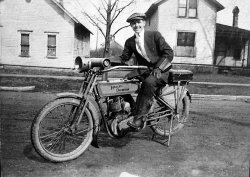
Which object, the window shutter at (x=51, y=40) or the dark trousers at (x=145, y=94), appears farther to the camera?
the window shutter at (x=51, y=40)

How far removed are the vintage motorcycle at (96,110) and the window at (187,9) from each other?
20.1m

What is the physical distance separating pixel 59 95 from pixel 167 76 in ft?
5.21

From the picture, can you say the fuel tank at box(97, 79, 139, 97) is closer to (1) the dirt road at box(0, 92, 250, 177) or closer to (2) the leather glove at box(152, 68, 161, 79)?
(2) the leather glove at box(152, 68, 161, 79)

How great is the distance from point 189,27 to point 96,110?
21.3 m

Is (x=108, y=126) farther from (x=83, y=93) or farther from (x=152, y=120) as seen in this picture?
(x=152, y=120)

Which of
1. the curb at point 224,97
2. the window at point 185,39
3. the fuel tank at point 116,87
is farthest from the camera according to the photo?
the window at point 185,39

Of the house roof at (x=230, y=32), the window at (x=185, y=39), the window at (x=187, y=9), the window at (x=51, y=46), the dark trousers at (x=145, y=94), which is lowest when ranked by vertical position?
the dark trousers at (x=145, y=94)

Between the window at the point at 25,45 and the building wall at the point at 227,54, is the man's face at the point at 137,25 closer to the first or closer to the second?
the window at the point at 25,45

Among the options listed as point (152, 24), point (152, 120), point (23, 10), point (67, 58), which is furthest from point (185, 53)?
point (152, 120)

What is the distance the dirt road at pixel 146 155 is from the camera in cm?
302

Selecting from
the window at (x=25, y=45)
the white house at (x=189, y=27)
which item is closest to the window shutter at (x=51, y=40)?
the window at (x=25, y=45)

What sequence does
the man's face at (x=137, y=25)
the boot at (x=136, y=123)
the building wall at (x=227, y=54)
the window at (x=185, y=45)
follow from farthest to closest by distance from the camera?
the building wall at (x=227, y=54)
the window at (x=185, y=45)
the man's face at (x=137, y=25)
the boot at (x=136, y=123)

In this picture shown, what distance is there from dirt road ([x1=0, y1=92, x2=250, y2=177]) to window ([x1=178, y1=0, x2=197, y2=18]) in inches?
755

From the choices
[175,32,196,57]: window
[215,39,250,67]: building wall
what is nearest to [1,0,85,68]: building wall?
[175,32,196,57]: window
